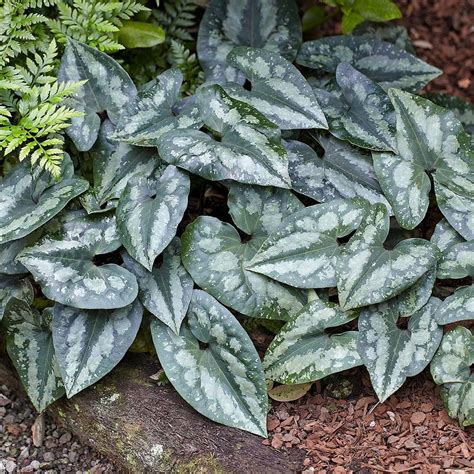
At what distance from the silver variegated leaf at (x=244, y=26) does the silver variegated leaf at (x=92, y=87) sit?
508 mm

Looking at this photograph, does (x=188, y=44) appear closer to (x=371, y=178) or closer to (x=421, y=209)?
(x=371, y=178)

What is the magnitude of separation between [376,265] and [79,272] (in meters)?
1.15

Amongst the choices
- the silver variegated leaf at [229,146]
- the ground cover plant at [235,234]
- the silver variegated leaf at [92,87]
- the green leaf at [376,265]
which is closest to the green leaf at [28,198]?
the ground cover plant at [235,234]

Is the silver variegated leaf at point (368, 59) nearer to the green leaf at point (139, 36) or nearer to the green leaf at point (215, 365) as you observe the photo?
the green leaf at point (139, 36)

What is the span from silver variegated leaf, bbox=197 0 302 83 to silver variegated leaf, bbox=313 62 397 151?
378 millimetres

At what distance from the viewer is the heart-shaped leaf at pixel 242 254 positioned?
284cm

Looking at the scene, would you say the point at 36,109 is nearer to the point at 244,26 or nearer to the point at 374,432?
the point at 244,26

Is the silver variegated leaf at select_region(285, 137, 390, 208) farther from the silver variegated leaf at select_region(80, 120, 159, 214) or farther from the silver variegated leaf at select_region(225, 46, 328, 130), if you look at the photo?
the silver variegated leaf at select_region(80, 120, 159, 214)

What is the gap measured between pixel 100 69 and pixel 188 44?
0.72 metres

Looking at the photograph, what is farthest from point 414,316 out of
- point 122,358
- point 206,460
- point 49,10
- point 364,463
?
point 49,10

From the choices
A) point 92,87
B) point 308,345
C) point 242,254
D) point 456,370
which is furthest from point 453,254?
point 92,87

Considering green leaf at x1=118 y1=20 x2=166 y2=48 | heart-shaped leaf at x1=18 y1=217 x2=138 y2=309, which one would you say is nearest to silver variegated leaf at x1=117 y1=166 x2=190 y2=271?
heart-shaped leaf at x1=18 y1=217 x2=138 y2=309

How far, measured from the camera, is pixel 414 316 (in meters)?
2.83

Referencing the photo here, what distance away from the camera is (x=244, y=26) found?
11.5ft
